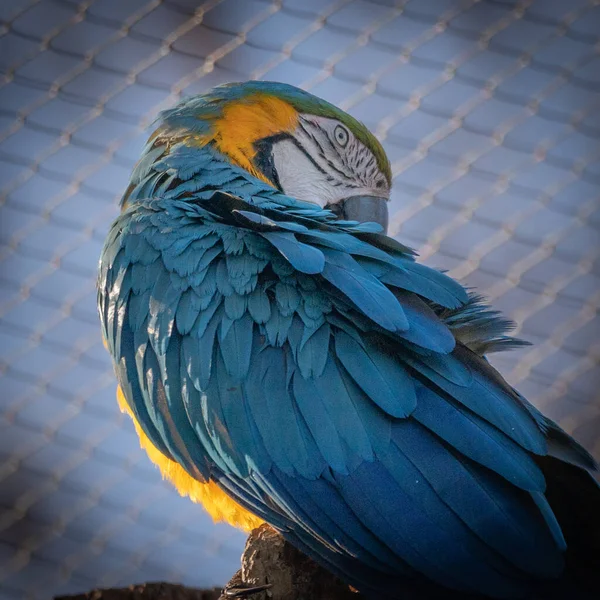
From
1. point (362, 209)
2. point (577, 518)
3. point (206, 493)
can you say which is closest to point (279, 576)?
point (206, 493)

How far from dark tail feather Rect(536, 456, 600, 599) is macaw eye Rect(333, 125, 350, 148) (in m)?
0.94

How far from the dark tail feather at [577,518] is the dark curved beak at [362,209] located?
885 millimetres

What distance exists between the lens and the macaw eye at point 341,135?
1993mm

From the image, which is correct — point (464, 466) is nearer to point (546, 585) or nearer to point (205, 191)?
point (546, 585)

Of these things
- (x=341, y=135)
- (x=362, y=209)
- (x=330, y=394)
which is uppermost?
(x=330, y=394)

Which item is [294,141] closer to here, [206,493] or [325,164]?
[325,164]

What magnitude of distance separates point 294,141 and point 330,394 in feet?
2.49

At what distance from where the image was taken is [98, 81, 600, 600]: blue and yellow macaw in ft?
3.80

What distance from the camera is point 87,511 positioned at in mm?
2582

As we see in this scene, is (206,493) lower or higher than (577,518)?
lower

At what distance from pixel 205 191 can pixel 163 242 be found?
0.44 feet

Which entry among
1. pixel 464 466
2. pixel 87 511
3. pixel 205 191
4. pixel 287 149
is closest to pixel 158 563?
pixel 87 511

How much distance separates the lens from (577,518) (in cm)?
117

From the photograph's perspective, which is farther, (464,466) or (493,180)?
(493,180)
